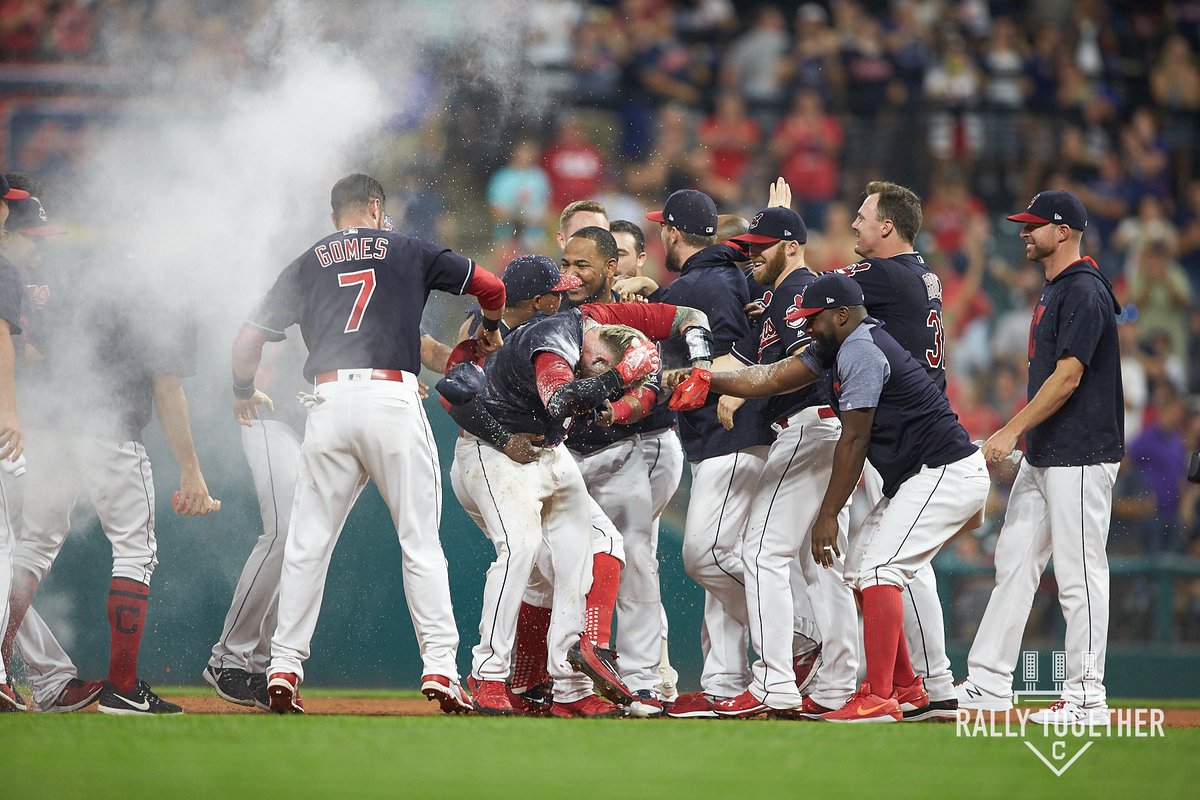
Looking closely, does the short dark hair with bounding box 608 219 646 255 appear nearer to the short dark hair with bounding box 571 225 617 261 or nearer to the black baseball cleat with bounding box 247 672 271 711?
the short dark hair with bounding box 571 225 617 261

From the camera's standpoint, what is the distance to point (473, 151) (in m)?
10.3

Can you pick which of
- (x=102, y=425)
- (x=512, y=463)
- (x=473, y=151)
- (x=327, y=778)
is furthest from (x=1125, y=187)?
(x=327, y=778)

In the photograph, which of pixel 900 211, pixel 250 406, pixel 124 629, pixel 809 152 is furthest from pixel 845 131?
pixel 124 629

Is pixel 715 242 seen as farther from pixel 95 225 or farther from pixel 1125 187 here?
pixel 1125 187

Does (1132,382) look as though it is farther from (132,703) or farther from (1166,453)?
(132,703)

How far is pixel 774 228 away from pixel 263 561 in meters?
2.63

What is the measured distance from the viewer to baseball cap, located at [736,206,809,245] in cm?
622

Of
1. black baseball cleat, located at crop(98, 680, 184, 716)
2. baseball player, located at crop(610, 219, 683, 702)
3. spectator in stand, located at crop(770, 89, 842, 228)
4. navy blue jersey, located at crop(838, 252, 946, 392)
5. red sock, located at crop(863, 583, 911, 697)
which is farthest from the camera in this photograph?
spectator in stand, located at crop(770, 89, 842, 228)

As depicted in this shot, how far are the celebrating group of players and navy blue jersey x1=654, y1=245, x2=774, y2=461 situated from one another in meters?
0.01

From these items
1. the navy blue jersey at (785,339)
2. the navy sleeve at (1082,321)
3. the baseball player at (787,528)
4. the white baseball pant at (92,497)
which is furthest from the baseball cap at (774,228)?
the white baseball pant at (92,497)

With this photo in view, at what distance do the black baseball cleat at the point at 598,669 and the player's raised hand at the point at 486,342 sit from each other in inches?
49.3

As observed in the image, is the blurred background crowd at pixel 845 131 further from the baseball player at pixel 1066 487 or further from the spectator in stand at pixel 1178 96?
the baseball player at pixel 1066 487

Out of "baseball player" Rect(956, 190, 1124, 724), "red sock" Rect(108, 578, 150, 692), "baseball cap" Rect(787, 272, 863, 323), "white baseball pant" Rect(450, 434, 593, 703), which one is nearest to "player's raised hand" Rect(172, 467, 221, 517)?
"red sock" Rect(108, 578, 150, 692)

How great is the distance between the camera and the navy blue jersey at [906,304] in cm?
608
